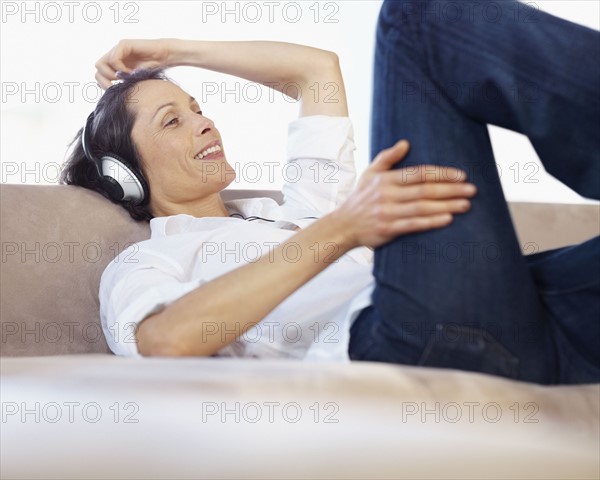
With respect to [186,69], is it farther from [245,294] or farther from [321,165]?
[245,294]

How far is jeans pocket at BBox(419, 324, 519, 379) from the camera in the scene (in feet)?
2.65

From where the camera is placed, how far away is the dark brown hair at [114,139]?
1.45 metres

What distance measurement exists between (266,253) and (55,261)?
562mm

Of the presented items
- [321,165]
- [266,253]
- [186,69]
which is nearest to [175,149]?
[321,165]

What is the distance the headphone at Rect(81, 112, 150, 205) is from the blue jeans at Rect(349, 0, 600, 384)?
2.16 ft

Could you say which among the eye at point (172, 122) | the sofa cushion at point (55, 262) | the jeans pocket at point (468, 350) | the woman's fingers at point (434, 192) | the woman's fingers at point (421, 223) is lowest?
the sofa cushion at point (55, 262)

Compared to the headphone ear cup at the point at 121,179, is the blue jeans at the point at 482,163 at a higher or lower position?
higher

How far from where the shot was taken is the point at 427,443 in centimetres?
67

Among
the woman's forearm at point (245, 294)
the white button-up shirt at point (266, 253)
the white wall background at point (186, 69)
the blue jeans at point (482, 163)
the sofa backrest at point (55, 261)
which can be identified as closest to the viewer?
the blue jeans at point (482, 163)

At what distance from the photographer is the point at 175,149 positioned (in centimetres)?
141

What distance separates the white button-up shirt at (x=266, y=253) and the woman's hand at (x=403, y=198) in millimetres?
90

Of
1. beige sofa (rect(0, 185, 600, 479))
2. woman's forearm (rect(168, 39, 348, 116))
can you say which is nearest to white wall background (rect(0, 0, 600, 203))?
woman's forearm (rect(168, 39, 348, 116))

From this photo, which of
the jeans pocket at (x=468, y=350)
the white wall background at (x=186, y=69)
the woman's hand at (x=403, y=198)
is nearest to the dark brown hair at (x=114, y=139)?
the woman's hand at (x=403, y=198)

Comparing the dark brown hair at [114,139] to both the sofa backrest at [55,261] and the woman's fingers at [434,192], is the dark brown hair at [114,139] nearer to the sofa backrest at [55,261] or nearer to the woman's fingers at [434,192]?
the sofa backrest at [55,261]
